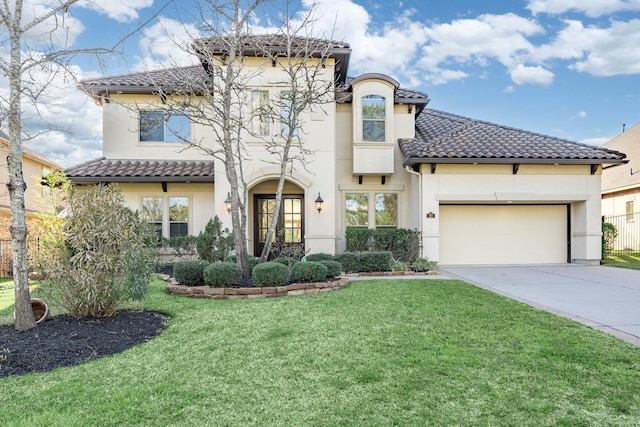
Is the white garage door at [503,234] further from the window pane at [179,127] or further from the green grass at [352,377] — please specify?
the window pane at [179,127]

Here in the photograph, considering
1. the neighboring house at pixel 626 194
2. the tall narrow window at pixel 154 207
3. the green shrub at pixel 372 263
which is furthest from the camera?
the neighboring house at pixel 626 194

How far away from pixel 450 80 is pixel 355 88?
8.78 metres

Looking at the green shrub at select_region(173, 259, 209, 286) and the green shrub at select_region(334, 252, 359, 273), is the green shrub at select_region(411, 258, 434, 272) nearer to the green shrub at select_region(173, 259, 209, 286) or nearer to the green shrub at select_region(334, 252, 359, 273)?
the green shrub at select_region(334, 252, 359, 273)

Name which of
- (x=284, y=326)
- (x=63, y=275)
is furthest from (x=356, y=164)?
(x=63, y=275)

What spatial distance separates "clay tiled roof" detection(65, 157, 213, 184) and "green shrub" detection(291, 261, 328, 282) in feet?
19.3

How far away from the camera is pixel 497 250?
1347 cm

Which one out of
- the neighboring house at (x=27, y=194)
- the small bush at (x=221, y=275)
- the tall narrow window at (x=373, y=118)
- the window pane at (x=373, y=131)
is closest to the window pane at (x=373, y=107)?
the tall narrow window at (x=373, y=118)

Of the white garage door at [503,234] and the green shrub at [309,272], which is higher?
the white garage door at [503,234]

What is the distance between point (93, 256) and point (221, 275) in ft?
9.62

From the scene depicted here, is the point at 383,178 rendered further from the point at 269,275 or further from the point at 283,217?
the point at 269,275

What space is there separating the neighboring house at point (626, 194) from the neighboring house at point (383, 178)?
895cm

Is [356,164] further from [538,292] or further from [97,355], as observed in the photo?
[97,355]

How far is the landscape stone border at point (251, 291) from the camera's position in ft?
26.3

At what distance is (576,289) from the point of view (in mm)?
8367
